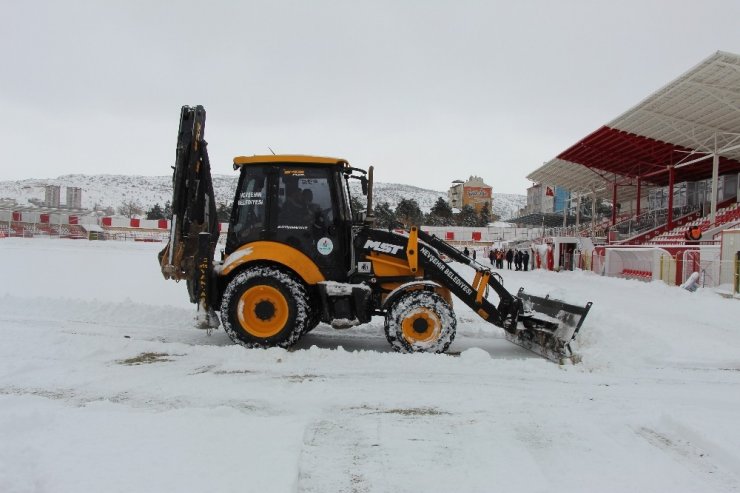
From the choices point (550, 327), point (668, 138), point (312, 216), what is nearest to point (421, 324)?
point (550, 327)

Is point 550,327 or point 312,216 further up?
point 312,216

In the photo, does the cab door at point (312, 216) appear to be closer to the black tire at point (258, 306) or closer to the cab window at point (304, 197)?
the cab window at point (304, 197)

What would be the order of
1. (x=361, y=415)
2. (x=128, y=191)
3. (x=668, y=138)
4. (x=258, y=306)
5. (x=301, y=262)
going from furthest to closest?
1. (x=128, y=191)
2. (x=668, y=138)
3. (x=301, y=262)
4. (x=258, y=306)
5. (x=361, y=415)

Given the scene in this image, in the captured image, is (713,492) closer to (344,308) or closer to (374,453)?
(374,453)

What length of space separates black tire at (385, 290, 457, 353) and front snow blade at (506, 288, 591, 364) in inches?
45.6

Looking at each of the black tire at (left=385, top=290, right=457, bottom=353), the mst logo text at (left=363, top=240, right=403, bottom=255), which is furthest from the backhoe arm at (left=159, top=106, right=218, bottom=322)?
the black tire at (left=385, top=290, right=457, bottom=353)

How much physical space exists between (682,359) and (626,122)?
2323cm

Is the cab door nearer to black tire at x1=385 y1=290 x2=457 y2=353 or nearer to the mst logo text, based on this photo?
the mst logo text

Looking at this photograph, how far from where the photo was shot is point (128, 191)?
146 m

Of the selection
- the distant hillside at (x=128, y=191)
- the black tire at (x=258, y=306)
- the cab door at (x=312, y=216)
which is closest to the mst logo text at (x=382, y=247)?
the cab door at (x=312, y=216)

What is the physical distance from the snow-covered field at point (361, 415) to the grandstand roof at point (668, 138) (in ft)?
54.9

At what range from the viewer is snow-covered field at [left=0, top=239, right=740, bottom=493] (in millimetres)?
2881

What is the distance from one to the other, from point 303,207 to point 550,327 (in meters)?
3.39

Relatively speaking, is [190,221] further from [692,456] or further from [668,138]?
[668,138]
